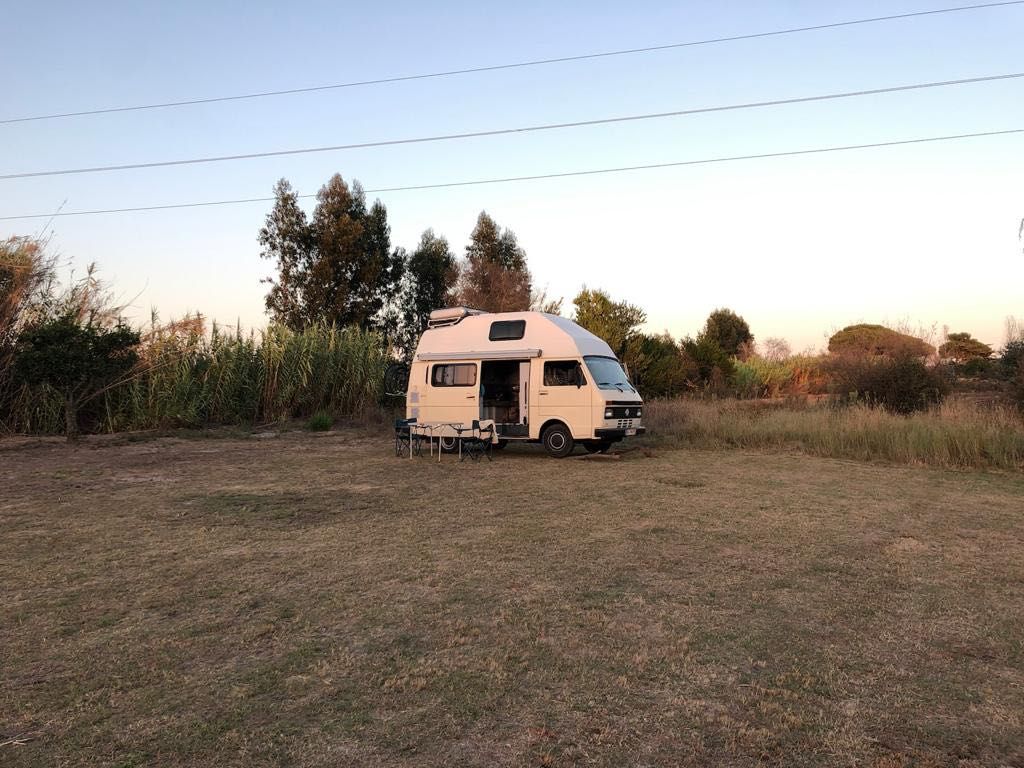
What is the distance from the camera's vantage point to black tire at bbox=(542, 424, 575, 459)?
1258cm

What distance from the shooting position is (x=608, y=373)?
12953 mm

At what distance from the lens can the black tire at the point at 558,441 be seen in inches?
Answer: 495

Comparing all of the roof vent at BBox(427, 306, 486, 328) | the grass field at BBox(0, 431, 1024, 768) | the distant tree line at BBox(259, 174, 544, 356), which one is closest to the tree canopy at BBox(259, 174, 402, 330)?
A: the distant tree line at BBox(259, 174, 544, 356)

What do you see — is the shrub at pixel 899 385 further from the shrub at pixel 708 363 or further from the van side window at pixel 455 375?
the van side window at pixel 455 375

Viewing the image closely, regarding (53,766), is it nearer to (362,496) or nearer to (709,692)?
(709,692)

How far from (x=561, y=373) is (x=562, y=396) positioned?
16.3 inches

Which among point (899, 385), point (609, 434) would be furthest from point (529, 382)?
point (899, 385)

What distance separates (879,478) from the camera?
10.1 metres

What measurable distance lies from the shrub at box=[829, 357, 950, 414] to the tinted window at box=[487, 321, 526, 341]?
9289mm

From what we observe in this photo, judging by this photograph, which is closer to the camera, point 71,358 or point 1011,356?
point 71,358

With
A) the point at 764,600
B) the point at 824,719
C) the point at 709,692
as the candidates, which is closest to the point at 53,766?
the point at 709,692

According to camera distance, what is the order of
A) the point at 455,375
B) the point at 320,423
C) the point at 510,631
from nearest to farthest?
the point at 510,631 → the point at 455,375 → the point at 320,423

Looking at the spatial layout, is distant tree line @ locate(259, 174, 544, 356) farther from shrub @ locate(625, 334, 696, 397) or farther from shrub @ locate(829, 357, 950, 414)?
shrub @ locate(829, 357, 950, 414)

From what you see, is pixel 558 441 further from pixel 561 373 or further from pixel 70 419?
pixel 70 419
